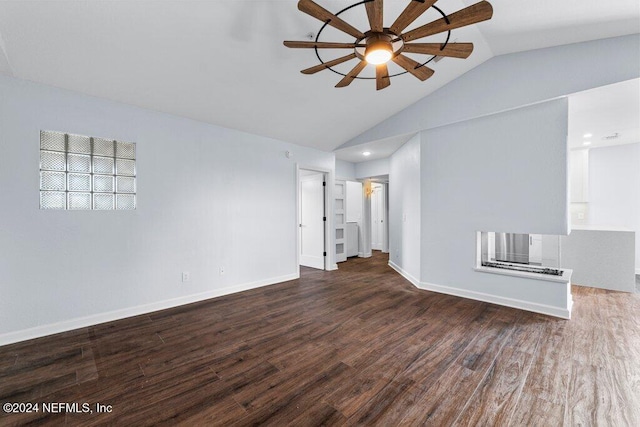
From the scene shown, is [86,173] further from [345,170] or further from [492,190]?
[345,170]

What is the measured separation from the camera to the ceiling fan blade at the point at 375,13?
1586mm

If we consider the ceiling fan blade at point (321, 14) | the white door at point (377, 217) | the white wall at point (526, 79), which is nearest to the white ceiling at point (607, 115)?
the white wall at point (526, 79)

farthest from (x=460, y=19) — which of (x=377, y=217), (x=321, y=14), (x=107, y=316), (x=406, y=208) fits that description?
(x=377, y=217)

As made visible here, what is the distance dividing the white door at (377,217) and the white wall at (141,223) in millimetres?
4277

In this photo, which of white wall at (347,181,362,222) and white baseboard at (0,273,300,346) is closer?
white baseboard at (0,273,300,346)

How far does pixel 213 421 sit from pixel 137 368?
1.01 meters

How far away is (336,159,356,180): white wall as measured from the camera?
267 inches

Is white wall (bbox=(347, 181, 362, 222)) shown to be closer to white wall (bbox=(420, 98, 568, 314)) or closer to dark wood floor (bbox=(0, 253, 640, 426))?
white wall (bbox=(420, 98, 568, 314))

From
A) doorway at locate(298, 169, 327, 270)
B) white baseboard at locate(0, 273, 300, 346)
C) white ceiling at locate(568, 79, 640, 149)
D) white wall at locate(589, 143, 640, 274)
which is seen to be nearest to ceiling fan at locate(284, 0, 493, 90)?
white ceiling at locate(568, 79, 640, 149)

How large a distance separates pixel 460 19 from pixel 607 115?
3728 mm

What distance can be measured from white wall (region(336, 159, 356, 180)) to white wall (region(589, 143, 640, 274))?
196 inches

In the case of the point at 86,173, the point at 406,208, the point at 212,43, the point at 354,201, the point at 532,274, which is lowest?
the point at 532,274

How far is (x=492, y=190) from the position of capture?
370 centimetres

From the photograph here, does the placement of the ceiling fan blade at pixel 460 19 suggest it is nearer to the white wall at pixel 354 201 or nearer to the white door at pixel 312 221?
the white door at pixel 312 221
